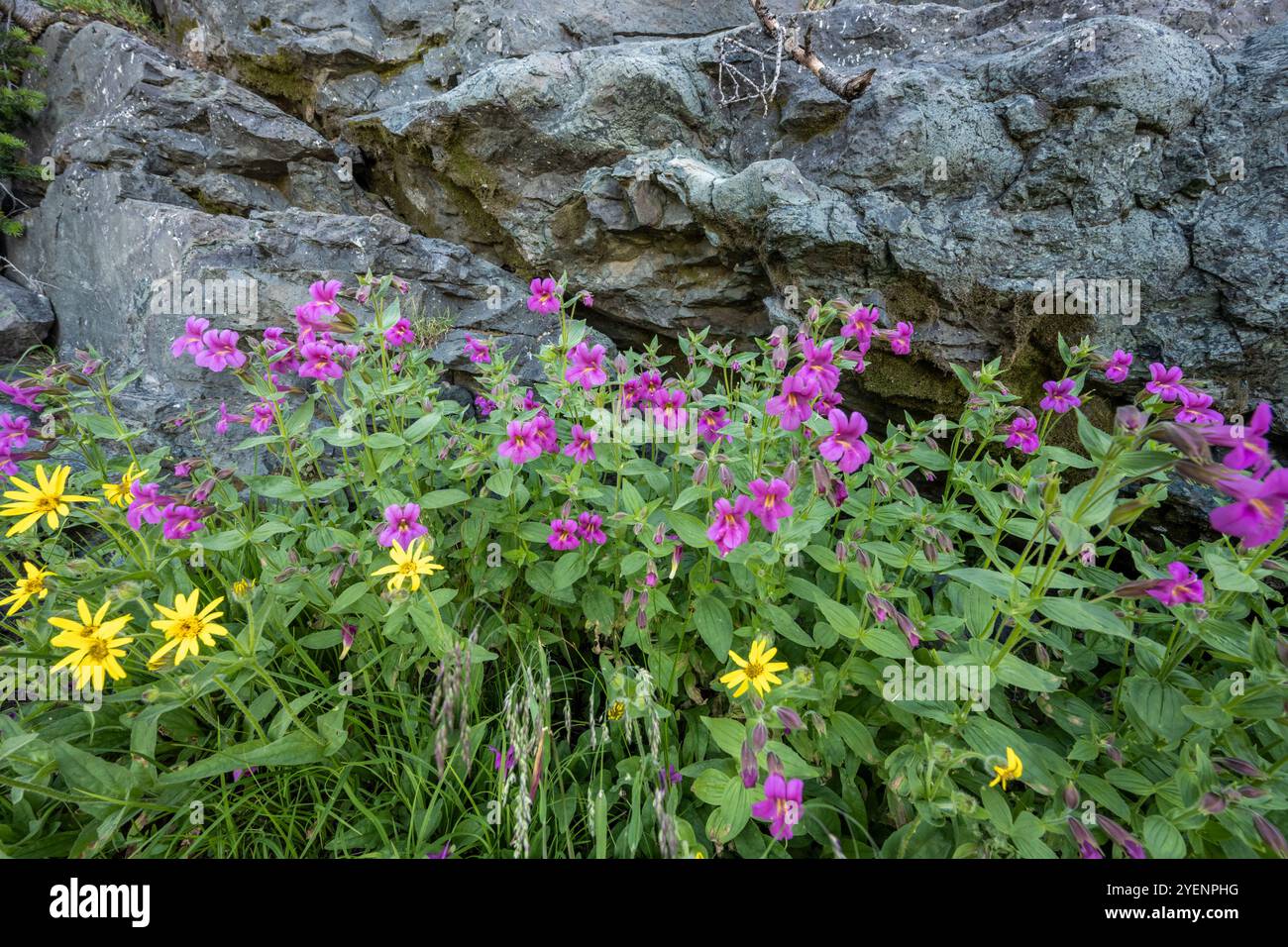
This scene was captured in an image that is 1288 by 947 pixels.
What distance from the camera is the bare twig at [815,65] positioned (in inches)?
180

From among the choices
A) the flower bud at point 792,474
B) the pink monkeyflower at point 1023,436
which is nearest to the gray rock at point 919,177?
the pink monkeyflower at point 1023,436

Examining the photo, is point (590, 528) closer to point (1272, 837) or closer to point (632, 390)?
point (632, 390)

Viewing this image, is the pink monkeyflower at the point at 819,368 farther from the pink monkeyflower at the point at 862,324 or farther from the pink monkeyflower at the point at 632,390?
the pink monkeyflower at the point at 632,390

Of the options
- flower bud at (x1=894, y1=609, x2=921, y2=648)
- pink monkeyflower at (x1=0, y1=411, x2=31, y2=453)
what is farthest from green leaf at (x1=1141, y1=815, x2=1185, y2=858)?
pink monkeyflower at (x1=0, y1=411, x2=31, y2=453)

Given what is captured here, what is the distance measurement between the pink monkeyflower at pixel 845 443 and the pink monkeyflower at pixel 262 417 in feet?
8.75

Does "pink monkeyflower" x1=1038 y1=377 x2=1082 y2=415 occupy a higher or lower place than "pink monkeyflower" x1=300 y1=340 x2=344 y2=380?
lower

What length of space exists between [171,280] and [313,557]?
3221 millimetres

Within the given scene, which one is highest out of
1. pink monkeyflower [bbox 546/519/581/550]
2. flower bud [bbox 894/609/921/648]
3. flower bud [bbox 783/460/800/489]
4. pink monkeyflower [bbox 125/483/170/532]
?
flower bud [bbox 783/460/800/489]

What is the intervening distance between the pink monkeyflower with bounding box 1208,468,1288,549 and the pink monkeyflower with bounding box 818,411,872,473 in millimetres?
1036

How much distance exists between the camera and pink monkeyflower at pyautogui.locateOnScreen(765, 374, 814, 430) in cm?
223

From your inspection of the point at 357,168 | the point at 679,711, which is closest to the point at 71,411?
the point at 679,711

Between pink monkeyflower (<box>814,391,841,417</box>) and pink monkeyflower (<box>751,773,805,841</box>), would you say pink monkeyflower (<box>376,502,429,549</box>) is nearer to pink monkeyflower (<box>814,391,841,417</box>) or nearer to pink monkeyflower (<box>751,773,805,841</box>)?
pink monkeyflower (<box>751,773,805,841</box>)

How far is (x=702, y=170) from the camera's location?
4.81 m

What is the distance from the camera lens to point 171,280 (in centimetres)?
469
